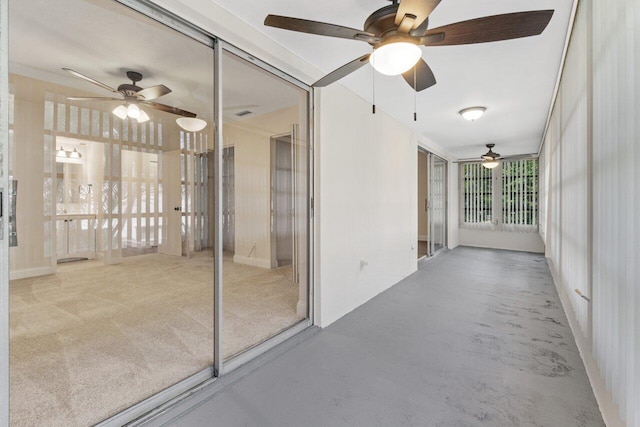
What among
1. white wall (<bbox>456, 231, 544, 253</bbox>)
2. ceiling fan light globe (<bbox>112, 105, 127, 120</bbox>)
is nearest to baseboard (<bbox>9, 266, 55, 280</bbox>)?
ceiling fan light globe (<bbox>112, 105, 127, 120</bbox>)

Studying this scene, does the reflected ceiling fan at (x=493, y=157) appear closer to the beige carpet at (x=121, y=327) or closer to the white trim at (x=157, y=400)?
the beige carpet at (x=121, y=327)

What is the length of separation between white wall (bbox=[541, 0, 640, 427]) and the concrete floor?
31 cm

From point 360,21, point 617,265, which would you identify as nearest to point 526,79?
point 360,21

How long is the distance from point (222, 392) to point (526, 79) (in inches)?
169


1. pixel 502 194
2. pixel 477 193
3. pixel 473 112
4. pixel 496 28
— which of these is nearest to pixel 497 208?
pixel 502 194

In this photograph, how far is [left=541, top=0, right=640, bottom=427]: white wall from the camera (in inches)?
44.9

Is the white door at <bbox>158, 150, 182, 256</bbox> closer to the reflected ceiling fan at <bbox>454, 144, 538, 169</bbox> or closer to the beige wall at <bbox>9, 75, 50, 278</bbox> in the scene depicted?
the beige wall at <bbox>9, 75, 50, 278</bbox>

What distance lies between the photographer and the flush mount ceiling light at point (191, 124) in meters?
2.75

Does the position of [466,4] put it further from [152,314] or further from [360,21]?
[152,314]

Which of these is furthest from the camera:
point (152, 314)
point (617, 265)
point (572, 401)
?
point (152, 314)

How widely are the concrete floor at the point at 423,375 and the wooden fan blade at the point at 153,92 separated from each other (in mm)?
2851

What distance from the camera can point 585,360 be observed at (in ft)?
7.29

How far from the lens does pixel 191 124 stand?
9.80ft

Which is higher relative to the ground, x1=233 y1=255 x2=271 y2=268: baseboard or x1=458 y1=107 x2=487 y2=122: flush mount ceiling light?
x1=458 y1=107 x2=487 y2=122: flush mount ceiling light
